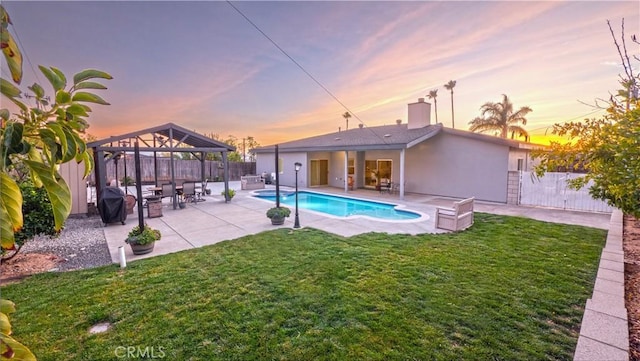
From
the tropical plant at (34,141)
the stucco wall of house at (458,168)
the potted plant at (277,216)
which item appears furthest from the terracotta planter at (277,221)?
the stucco wall of house at (458,168)

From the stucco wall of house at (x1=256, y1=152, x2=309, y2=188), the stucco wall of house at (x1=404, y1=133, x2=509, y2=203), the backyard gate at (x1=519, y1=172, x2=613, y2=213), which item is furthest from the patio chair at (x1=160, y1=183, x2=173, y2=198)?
the backyard gate at (x1=519, y1=172, x2=613, y2=213)

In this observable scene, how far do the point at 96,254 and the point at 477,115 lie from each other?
31.1 meters

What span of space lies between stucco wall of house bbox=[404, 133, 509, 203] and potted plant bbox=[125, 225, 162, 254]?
13.1 m

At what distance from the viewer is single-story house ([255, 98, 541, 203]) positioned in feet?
42.8

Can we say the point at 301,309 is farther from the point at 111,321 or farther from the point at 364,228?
the point at 364,228

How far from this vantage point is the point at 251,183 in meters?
19.3

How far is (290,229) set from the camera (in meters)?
8.40

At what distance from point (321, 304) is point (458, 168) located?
12.4 metres

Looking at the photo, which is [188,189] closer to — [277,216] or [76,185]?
[76,185]

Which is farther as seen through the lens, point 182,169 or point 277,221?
point 182,169

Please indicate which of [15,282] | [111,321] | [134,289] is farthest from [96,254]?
[111,321]

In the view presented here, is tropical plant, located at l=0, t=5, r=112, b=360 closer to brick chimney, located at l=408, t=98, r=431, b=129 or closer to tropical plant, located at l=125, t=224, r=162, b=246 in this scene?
tropical plant, located at l=125, t=224, r=162, b=246

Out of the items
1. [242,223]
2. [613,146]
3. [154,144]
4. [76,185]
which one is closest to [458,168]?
[242,223]

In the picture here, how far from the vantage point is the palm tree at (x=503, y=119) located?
27.0 metres
